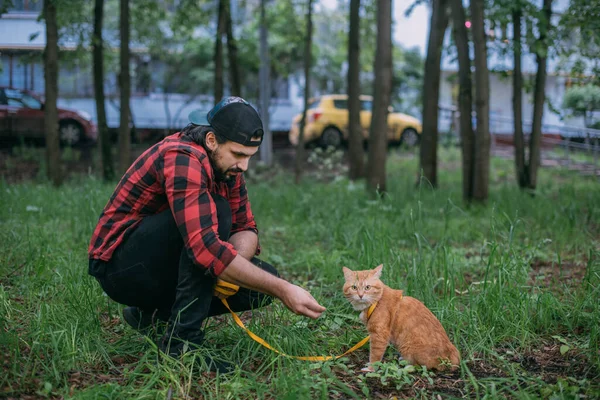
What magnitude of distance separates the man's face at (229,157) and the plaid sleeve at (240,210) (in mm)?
409

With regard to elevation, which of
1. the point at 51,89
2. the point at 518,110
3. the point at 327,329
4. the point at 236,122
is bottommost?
the point at 327,329

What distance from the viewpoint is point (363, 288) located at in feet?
12.2

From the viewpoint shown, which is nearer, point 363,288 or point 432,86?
point 363,288

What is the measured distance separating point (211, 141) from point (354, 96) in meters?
10.6

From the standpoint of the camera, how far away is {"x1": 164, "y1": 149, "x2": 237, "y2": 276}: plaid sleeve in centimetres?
331

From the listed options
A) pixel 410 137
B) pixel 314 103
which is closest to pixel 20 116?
pixel 314 103

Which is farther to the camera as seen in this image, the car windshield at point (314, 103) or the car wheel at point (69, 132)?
the car windshield at point (314, 103)

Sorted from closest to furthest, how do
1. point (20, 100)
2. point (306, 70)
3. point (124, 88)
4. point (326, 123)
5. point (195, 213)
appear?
point (195, 213), point (124, 88), point (306, 70), point (20, 100), point (326, 123)

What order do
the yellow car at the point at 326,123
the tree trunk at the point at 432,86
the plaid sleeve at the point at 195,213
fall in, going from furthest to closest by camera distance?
the yellow car at the point at 326,123 < the tree trunk at the point at 432,86 < the plaid sleeve at the point at 195,213

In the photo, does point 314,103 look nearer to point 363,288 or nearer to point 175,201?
point 363,288

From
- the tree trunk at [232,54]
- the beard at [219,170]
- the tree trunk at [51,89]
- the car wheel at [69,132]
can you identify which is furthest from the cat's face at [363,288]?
the car wheel at [69,132]

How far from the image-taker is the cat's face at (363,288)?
3723mm

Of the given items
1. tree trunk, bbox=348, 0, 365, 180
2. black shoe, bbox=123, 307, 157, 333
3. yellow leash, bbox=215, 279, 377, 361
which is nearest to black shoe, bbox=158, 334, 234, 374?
yellow leash, bbox=215, 279, 377, 361

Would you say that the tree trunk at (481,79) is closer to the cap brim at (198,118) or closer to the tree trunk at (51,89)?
the cap brim at (198,118)
